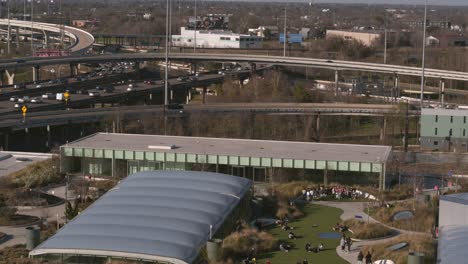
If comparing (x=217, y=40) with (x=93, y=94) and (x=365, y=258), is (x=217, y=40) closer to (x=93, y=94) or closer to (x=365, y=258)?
(x=93, y=94)

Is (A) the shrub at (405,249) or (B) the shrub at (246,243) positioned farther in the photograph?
(B) the shrub at (246,243)

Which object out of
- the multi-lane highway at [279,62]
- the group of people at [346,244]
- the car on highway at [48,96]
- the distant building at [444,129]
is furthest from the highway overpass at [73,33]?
the group of people at [346,244]

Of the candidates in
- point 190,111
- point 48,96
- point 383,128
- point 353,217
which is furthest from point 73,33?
point 353,217

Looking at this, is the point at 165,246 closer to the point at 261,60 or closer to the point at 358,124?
the point at 358,124

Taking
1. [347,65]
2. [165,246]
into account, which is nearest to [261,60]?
[347,65]

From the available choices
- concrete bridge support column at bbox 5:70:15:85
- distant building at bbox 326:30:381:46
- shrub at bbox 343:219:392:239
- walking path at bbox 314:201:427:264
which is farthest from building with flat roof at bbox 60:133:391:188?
distant building at bbox 326:30:381:46

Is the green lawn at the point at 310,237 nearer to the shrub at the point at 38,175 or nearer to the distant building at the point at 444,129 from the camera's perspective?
the shrub at the point at 38,175
